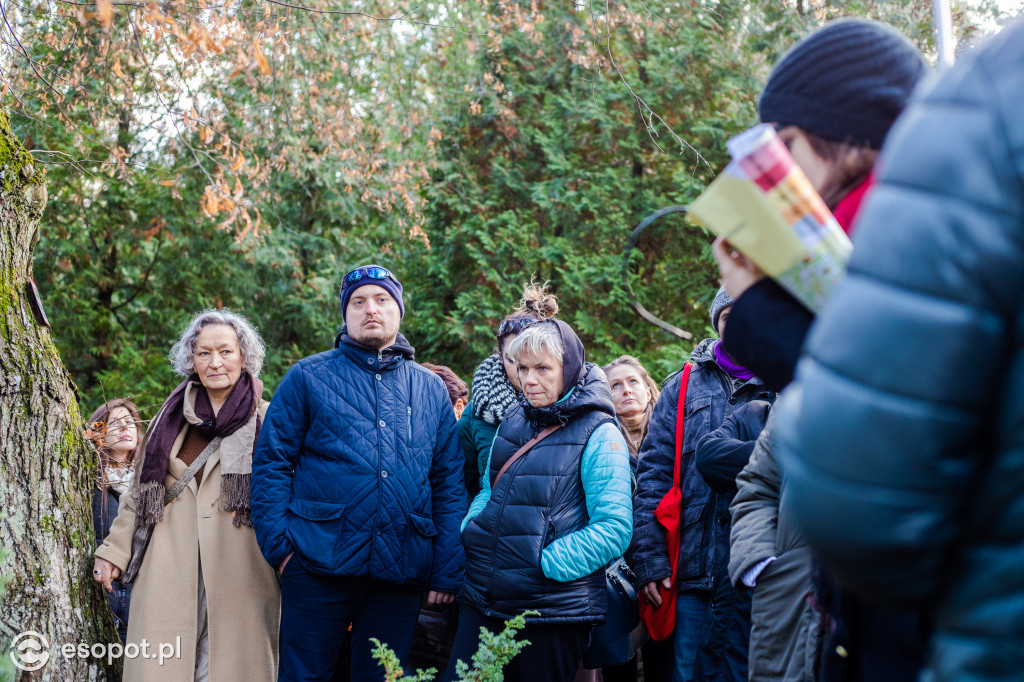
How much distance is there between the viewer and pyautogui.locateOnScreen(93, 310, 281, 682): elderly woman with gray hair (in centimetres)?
397

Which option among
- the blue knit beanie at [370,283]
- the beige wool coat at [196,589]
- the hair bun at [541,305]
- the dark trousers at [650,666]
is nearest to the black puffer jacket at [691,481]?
the dark trousers at [650,666]

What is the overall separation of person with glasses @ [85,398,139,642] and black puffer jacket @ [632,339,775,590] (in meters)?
2.45

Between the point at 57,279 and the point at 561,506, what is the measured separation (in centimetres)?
907

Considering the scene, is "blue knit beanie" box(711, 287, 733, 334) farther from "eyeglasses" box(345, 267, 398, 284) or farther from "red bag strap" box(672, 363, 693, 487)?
"eyeglasses" box(345, 267, 398, 284)

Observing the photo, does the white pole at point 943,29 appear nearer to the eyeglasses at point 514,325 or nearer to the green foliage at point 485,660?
the eyeglasses at point 514,325

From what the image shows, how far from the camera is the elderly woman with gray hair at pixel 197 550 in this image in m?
3.97

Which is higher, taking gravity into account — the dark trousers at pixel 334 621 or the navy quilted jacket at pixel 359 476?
the navy quilted jacket at pixel 359 476

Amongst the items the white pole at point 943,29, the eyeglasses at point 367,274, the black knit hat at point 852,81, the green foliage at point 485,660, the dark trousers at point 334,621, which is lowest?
the dark trousers at point 334,621

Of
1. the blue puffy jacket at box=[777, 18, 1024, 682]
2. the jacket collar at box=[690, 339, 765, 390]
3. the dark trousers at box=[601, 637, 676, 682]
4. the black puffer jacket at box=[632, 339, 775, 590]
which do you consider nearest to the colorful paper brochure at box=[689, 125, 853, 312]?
the blue puffy jacket at box=[777, 18, 1024, 682]

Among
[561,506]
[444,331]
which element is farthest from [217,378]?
[444,331]

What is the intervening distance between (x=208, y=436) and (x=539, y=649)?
79.7 inches

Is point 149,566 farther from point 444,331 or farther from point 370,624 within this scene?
point 444,331

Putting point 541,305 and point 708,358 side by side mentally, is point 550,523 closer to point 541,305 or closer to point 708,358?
point 708,358

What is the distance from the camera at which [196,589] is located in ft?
13.3
